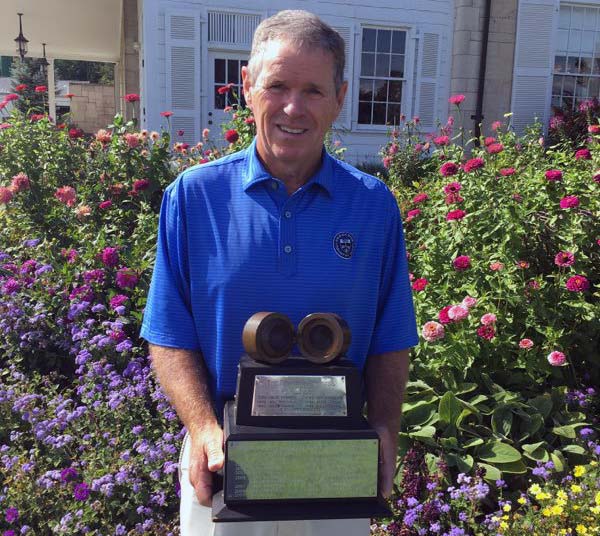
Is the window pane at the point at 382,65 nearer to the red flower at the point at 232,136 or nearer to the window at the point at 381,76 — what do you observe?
the window at the point at 381,76

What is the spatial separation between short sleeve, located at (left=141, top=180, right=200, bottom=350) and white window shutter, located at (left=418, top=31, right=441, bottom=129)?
10379mm

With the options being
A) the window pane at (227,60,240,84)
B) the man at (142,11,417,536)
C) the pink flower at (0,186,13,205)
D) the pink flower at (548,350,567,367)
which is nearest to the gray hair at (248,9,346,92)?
the man at (142,11,417,536)

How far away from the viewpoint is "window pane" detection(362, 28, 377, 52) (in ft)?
35.9

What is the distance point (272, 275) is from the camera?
1466 mm

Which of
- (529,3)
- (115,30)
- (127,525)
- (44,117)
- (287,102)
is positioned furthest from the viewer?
(115,30)

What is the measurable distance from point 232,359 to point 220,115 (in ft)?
31.6

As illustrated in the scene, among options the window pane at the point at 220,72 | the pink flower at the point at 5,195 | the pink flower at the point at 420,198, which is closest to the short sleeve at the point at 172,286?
the pink flower at the point at 420,198

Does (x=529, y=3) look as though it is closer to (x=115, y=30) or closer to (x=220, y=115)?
(x=220, y=115)

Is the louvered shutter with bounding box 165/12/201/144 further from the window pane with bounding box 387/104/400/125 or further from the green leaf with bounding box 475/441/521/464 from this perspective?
the green leaf with bounding box 475/441/521/464

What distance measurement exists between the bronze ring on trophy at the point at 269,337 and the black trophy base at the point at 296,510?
0.29 m

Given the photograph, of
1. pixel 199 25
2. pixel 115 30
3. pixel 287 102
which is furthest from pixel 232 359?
pixel 115 30

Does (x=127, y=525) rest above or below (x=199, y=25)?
below

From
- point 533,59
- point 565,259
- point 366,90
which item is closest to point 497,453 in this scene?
point 565,259

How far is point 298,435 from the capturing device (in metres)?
1.22
